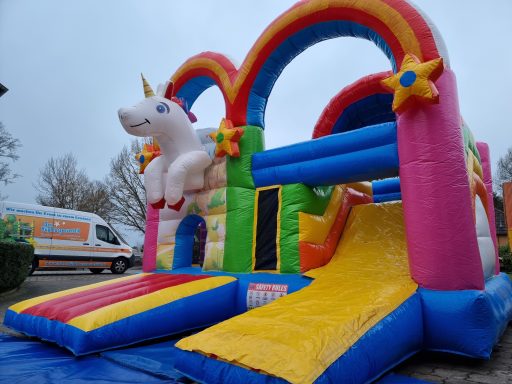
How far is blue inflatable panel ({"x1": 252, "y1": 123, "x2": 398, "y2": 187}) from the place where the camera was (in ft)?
13.3

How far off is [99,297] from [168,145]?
228 cm

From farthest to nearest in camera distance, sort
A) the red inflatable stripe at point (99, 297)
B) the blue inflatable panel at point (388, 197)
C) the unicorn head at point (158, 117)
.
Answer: the blue inflatable panel at point (388, 197) < the unicorn head at point (158, 117) < the red inflatable stripe at point (99, 297)

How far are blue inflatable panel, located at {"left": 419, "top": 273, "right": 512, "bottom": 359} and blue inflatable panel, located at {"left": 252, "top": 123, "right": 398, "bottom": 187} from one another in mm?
1372

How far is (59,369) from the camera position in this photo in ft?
9.93

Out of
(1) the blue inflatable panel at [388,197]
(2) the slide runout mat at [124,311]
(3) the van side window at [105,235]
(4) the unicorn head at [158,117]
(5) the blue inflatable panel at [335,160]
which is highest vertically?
(4) the unicorn head at [158,117]

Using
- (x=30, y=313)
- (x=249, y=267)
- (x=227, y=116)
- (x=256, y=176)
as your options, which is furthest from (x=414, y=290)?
(x=30, y=313)

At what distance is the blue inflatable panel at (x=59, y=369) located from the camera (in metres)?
2.78

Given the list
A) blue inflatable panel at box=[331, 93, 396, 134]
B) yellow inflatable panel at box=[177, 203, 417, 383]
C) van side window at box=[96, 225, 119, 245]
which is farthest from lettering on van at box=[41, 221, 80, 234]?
yellow inflatable panel at box=[177, 203, 417, 383]

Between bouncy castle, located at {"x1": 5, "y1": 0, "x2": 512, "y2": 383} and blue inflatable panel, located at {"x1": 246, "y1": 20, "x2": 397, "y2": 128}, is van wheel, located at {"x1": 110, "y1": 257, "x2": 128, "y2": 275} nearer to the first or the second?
bouncy castle, located at {"x1": 5, "y1": 0, "x2": 512, "y2": 383}

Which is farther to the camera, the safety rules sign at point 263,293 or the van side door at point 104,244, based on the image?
A: the van side door at point 104,244

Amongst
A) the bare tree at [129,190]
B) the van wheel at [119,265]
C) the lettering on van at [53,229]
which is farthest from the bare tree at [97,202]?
the lettering on van at [53,229]

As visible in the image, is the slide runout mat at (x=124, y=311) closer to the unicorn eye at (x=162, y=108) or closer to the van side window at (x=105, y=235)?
the unicorn eye at (x=162, y=108)

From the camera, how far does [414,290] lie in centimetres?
332

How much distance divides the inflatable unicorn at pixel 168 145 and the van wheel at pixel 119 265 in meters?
8.15
